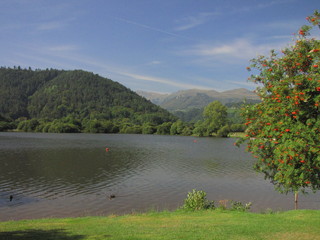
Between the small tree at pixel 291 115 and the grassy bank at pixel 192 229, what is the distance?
249cm

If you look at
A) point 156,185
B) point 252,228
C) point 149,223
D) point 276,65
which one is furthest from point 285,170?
point 156,185

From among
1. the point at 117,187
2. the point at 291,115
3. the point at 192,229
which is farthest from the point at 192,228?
the point at 117,187

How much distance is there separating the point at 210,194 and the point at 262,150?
2015 centimetres

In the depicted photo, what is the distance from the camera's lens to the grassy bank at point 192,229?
12680mm

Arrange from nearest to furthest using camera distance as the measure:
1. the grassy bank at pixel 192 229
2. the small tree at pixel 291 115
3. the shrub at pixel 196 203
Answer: the small tree at pixel 291 115 → the grassy bank at pixel 192 229 → the shrub at pixel 196 203

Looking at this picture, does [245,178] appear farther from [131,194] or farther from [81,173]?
[81,173]

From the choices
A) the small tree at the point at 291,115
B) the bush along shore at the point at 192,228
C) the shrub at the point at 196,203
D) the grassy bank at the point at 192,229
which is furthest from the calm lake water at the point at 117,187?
the small tree at the point at 291,115

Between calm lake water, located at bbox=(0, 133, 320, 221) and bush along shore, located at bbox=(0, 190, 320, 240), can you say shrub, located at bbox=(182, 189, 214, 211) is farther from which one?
calm lake water, located at bbox=(0, 133, 320, 221)

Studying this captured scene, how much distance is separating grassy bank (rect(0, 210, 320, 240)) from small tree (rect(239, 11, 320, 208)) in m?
2.49

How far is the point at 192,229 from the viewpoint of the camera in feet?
45.8

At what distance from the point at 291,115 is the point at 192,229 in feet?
22.7

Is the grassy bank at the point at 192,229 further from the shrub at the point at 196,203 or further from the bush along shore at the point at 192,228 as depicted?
the shrub at the point at 196,203

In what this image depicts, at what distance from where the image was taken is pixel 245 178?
138 ft

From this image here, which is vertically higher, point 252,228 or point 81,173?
point 252,228
